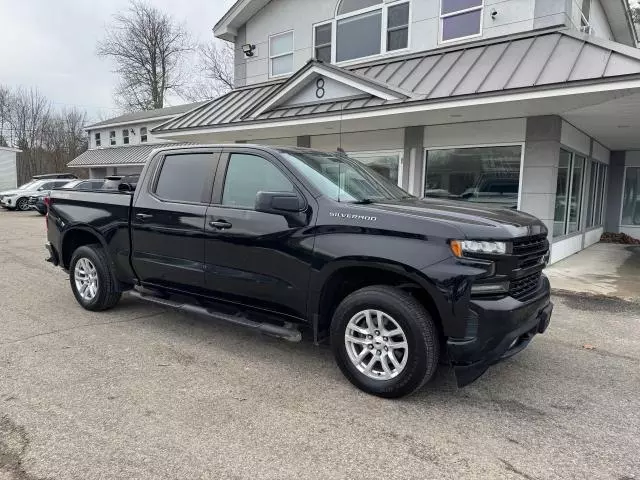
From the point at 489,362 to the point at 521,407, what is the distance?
51 centimetres

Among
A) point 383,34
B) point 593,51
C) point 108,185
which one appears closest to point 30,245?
point 108,185

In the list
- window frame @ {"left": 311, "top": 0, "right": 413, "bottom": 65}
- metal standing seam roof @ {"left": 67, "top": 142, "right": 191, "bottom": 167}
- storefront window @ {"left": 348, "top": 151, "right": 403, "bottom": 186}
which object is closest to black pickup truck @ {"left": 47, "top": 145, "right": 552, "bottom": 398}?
storefront window @ {"left": 348, "top": 151, "right": 403, "bottom": 186}

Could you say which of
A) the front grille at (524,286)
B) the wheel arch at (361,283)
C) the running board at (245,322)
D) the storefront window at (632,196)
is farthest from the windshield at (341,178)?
the storefront window at (632,196)

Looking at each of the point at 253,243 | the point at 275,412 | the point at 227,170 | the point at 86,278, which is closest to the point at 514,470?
the point at 275,412

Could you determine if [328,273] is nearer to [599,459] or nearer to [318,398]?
[318,398]

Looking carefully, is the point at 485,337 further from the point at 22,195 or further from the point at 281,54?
the point at 22,195

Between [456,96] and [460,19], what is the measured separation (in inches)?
122

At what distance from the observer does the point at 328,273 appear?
3.77 metres

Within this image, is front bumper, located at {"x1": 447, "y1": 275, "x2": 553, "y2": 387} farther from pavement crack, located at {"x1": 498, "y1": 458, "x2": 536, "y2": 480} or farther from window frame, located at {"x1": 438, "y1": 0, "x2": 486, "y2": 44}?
window frame, located at {"x1": 438, "y1": 0, "x2": 486, "y2": 44}

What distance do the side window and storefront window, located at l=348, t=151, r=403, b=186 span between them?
6652 mm

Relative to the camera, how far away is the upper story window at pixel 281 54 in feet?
42.9

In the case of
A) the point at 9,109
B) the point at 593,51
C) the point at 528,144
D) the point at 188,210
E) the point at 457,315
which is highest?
the point at 9,109

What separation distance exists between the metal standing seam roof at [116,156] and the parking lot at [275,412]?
27.0 meters

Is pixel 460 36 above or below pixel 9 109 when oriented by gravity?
below
